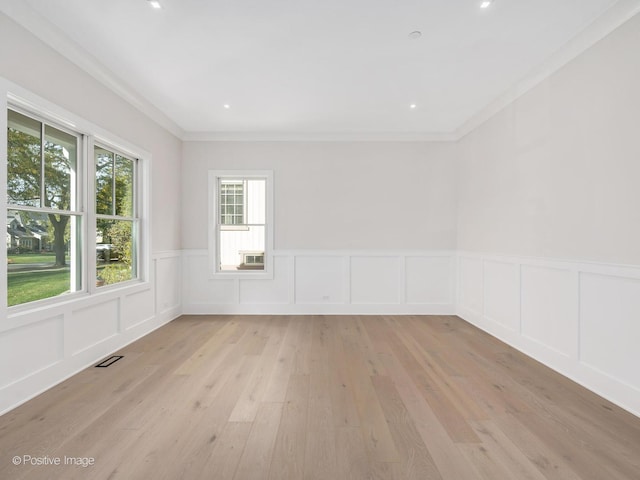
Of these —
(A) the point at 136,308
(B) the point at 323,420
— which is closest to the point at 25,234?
(A) the point at 136,308

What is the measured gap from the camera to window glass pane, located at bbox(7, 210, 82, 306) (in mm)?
2219

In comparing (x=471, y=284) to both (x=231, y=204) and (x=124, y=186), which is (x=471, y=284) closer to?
(x=231, y=204)

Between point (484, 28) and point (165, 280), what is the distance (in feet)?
15.0

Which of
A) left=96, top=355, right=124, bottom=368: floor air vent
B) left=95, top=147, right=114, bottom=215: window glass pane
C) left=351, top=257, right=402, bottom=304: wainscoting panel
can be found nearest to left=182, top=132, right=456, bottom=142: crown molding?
left=95, top=147, right=114, bottom=215: window glass pane

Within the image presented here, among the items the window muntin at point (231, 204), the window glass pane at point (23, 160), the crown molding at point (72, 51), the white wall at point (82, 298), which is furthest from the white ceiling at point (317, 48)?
the window muntin at point (231, 204)

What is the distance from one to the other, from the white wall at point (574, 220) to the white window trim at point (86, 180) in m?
4.32

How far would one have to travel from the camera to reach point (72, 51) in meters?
2.54

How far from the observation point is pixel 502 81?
10.4 ft

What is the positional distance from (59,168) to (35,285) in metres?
1.01

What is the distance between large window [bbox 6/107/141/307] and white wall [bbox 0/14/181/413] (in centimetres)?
19

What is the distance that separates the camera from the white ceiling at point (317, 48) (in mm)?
2168

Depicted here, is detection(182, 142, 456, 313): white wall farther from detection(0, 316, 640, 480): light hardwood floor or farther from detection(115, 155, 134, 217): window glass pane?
detection(0, 316, 640, 480): light hardwood floor

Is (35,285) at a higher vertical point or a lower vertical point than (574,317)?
higher

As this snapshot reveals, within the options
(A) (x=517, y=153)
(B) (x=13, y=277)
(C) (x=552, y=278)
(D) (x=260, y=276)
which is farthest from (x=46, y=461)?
(A) (x=517, y=153)
